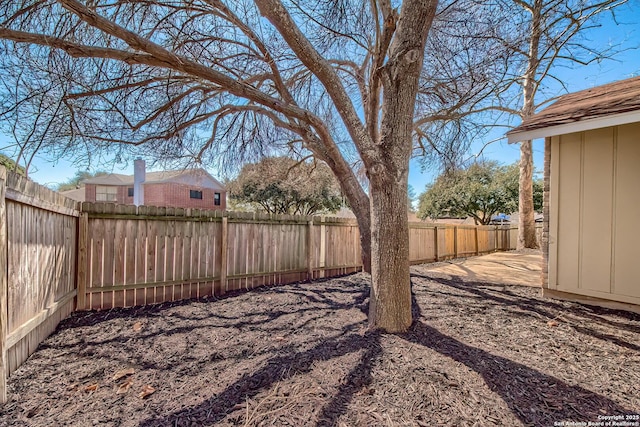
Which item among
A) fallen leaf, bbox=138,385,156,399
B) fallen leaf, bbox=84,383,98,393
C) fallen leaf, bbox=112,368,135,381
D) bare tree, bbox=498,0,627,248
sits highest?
bare tree, bbox=498,0,627,248

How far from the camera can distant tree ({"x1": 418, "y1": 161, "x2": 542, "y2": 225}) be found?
63.6ft

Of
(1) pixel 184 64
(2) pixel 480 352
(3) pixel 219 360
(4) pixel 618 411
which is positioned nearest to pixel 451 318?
(2) pixel 480 352

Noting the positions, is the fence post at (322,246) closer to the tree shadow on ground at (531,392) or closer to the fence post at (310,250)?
the fence post at (310,250)

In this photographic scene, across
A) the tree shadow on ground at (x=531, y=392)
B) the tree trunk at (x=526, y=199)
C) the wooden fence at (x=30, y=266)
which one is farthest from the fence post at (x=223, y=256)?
the tree trunk at (x=526, y=199)

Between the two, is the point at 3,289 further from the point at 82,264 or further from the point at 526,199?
the point at 526,199

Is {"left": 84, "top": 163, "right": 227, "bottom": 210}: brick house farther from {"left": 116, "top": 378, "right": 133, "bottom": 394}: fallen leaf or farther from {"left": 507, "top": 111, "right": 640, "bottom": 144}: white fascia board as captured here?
{"left": 116, "top": 378, "right": 133, "bottom": 394}: fallen leaf

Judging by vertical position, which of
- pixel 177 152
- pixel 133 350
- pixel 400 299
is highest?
pixel 177 152

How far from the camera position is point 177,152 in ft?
20.7

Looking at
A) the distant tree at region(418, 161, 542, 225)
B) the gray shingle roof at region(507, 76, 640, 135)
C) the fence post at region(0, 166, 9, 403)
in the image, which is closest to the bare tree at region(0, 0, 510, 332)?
the gray shingle roof at region(507, 76, 640, 135)

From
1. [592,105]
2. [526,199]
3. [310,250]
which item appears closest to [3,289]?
[310,250]

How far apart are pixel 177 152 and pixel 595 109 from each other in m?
6.98

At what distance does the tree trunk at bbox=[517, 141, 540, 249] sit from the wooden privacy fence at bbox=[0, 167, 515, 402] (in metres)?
6.87

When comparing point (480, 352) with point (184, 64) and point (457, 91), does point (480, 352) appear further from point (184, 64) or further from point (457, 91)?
point (457, 91)

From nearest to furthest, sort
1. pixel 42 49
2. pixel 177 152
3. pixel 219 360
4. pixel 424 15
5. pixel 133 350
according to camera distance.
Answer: pixel 219 360, pixel 133 350, pixel 424 15, pixel 42 49, pixel 177 152
